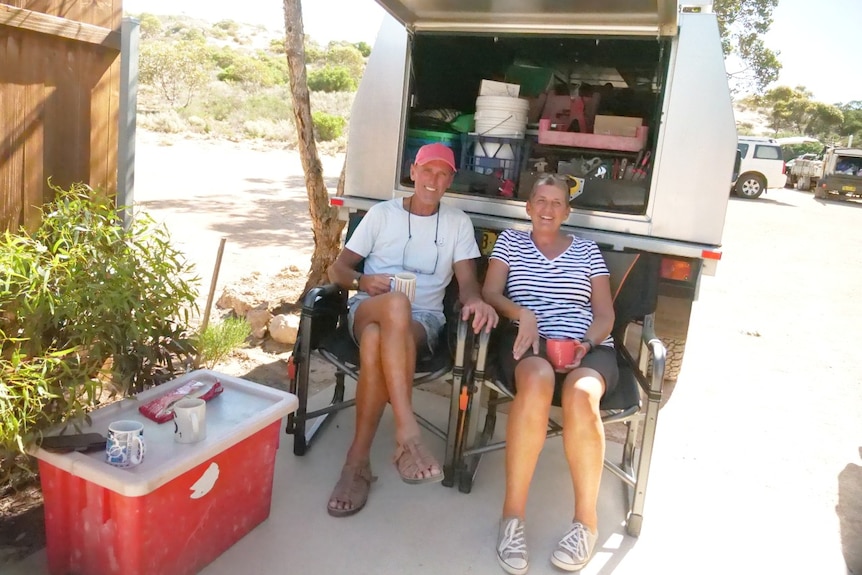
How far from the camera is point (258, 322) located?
13.7 feet

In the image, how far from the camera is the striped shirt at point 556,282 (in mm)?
2736

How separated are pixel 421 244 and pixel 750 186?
15805 mm

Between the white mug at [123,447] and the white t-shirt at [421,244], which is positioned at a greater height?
the white t-shirt at [421,244]

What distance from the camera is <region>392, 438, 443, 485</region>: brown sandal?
2.26 metres

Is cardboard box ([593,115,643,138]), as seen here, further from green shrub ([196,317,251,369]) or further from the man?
green shrub ([196,317,251,369])

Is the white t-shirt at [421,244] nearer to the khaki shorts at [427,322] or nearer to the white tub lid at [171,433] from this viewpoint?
the khaki shorts at [427,322]

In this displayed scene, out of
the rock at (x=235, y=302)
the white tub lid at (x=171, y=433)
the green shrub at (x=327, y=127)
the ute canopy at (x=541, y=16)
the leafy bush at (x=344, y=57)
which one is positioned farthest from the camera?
the leafy bush at (x=344, y=57)

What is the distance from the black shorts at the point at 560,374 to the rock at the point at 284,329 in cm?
172

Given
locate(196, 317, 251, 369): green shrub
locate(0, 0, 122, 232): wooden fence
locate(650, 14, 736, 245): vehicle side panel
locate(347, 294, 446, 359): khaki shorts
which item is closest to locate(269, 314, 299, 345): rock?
locate(196, 317, 251, 369): green shrub

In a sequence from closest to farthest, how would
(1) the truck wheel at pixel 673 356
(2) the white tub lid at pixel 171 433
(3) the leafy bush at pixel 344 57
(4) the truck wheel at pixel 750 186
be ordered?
1. (2) the white tub lid at pixel 171 433
2. (1) the truck wheel at pixel 673 356
3. (4) the truck wheel at pixel 750 186
4. (3) the leafy bush at pixel 344 57

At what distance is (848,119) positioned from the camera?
37250mm

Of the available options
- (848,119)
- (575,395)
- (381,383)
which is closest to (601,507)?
(575,395)

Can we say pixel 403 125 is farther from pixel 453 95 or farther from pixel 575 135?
pixel 575 135

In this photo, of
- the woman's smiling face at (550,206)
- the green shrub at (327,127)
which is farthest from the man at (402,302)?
the green shrub at (327,127)
